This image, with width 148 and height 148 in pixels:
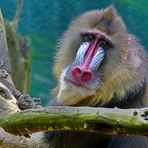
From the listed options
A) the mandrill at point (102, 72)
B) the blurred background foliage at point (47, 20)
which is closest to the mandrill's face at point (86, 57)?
the mandrill at point (102, 72)

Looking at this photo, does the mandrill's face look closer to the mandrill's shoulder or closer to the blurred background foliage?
the mandrill's shoulder

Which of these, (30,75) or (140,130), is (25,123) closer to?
(140,130)

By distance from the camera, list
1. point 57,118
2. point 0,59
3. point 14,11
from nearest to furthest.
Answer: point 57,118, point 0,59, point 14,11

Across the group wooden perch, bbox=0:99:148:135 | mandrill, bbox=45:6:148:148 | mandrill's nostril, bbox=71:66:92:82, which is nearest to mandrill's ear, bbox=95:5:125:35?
mandrill, bbox=45:6:148:148

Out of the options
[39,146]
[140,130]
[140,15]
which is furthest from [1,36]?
[140,130]

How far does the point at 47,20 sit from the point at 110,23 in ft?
4.12

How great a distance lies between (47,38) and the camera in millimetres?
2986

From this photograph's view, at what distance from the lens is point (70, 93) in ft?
5.81

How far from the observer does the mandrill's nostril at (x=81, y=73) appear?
169cm

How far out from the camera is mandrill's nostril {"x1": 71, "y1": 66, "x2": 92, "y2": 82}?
1.69 meters

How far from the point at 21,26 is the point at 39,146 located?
1.31m

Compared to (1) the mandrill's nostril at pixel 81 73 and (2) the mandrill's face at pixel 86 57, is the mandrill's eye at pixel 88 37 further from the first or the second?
(1) the mandrill's nostril at pixel 81 73

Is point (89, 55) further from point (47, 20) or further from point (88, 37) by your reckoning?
point (47, 20)

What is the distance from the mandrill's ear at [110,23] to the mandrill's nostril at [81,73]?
0.67ft
